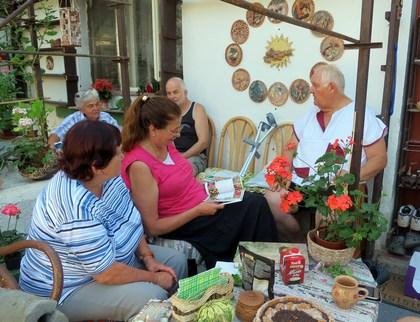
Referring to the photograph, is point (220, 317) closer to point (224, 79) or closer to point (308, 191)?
point (308, 191)

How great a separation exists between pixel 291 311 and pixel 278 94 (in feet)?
7.06

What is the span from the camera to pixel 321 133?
2.45 m

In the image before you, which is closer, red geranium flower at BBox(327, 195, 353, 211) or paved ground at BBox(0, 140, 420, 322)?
red geranium flower at BBox(327, 195, 353, 211)

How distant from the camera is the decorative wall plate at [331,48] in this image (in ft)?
8.76

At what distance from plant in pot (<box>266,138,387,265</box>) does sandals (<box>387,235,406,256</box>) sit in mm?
1180

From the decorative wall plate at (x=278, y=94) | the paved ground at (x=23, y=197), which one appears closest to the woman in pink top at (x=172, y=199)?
the paved ground at (x=23, y=197)

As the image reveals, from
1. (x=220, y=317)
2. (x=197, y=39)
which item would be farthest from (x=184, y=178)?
(x=197, y=39)

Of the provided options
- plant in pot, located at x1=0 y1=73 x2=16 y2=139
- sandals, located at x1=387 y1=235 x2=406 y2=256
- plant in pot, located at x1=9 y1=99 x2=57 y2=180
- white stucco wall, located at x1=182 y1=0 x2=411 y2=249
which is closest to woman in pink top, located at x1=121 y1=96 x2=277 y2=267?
sandals, located at x1=387 y1=235 x2=406 y2=256

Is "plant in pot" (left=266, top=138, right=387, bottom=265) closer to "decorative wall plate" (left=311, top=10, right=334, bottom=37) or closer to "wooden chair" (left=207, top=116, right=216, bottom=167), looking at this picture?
"decorative wall plate" (left=311, top=10, right=334, bottom=37)

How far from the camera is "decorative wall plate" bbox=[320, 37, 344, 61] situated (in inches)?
105

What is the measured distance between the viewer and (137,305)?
55.8 inches

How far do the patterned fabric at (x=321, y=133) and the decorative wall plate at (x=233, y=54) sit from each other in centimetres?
89

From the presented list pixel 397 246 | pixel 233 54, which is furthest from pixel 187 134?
pixel 397 246

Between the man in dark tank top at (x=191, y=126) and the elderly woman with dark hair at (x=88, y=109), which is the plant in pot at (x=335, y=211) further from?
the elderly woman with dark hair at (x=88, y=109)
